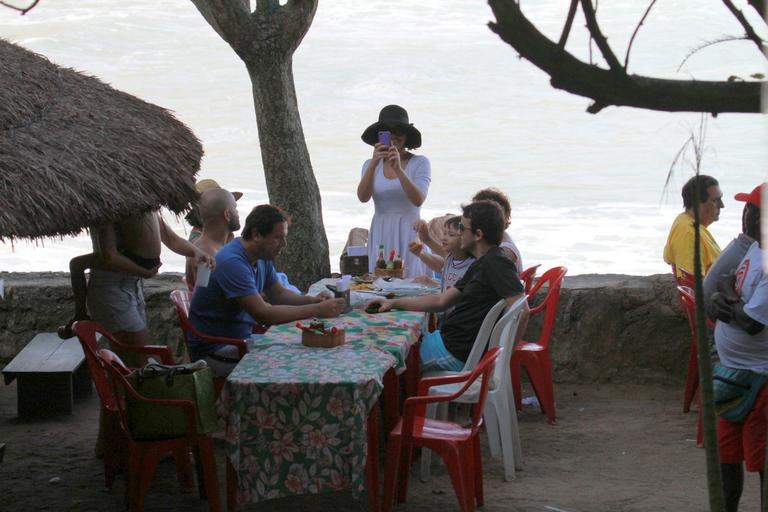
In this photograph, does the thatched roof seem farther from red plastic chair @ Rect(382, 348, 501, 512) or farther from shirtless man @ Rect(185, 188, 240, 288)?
red plastic chair @ Rect(382, 348, 501, 512)

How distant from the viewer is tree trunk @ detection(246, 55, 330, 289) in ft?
27.7

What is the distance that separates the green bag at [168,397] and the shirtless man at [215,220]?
1.64m

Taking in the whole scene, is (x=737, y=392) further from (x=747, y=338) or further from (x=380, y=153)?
(x=380, y=153)

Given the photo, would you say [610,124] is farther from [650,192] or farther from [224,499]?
[224,499]

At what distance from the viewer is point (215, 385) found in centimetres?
552

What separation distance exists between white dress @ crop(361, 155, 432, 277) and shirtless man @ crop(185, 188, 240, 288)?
1.48m

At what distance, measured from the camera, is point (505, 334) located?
5340 mm

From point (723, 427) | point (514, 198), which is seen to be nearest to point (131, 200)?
point (723, 427)

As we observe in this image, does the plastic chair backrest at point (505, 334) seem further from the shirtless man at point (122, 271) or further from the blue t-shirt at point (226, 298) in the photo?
the shirtless man at point (122, 271)

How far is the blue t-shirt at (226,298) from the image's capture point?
548cm

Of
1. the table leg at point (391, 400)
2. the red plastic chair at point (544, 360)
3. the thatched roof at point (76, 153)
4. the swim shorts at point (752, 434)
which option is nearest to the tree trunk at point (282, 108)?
the red plastic chair at point (544, 360)

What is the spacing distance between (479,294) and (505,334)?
0.32 m

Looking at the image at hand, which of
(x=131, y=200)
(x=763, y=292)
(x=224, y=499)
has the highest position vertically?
(x=131, y=200)

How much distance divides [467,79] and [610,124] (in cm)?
442
